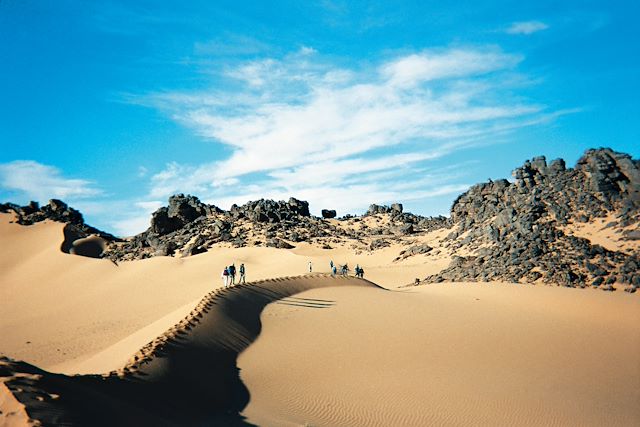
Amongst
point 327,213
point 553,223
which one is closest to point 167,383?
point 553,223

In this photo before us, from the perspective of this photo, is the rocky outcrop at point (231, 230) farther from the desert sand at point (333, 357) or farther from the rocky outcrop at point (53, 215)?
the desert sand at point (333, 357)

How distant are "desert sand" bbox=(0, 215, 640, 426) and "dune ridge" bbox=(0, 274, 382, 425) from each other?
0.13 feet

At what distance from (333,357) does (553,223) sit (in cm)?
2532

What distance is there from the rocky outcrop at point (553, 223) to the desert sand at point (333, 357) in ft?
11.2

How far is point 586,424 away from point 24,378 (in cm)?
1182

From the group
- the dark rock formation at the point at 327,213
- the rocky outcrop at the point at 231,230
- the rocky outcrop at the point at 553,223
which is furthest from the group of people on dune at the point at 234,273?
the dark rock formation at the point at 327,213

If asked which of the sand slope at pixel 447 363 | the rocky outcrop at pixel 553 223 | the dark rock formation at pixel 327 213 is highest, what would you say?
the dark rock formation at pixel 327 213

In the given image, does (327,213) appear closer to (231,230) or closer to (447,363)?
(231,230)

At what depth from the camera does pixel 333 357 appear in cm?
1360

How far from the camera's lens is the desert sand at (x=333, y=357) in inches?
352

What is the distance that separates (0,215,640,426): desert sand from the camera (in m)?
Answer: 8.95

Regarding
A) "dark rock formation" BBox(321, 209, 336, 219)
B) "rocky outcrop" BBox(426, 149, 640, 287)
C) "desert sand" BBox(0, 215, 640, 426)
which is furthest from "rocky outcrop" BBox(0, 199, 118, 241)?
"rocky outcrop" BBox(426, 149, 640, 287)

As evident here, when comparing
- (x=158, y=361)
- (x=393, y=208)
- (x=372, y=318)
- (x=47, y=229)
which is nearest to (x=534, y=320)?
(x=372, y=318)

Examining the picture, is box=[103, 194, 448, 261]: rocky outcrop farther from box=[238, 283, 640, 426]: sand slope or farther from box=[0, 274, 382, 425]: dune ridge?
box=[0, 274, 382, 425]: dune ridge
